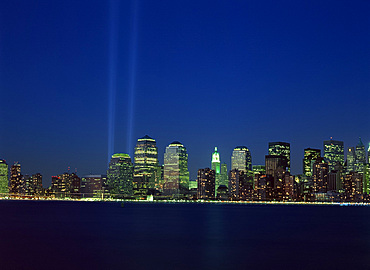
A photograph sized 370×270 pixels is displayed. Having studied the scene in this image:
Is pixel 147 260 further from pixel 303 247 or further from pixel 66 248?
pixel 303 247

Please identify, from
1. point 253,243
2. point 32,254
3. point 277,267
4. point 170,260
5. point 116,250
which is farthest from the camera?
point 253,243

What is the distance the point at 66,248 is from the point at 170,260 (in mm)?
19052

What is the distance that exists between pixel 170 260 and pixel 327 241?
38.2 meters

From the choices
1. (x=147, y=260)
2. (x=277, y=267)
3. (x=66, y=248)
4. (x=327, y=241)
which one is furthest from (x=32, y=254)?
(x=327, y=241)

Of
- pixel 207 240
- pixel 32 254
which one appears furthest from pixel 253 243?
pixel 32 254

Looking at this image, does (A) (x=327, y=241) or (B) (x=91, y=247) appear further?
(A) (x=327, y=241)

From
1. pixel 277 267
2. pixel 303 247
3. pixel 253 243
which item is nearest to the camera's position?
pixel 277 267

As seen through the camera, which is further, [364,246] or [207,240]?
[207,240]

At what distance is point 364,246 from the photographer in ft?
292

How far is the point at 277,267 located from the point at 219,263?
6.92 m

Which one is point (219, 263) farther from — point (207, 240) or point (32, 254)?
point (207, 240)

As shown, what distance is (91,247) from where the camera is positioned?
80.5m

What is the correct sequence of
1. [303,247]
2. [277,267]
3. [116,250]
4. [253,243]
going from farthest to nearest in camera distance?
[253,243] → [303,247] → [116,250] → [277,267]

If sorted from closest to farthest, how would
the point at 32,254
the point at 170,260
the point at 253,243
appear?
the point at 170,260 → the point at 32,254 → the point at 253,243
